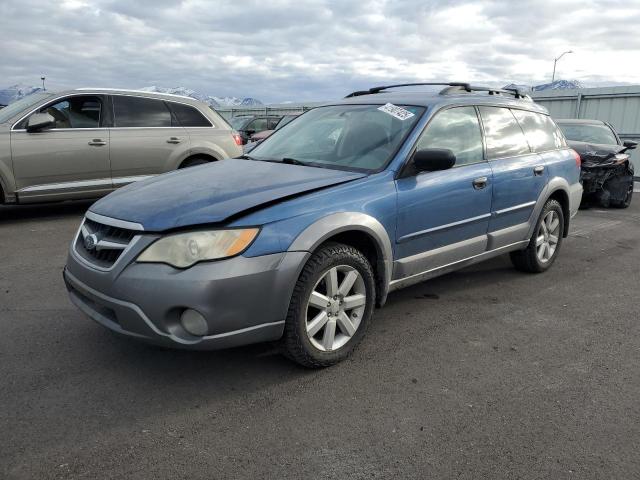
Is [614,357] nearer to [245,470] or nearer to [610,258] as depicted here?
[245,470]

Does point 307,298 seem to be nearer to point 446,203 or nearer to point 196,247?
point 196,247

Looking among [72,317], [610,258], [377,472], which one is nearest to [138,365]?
[72,317]

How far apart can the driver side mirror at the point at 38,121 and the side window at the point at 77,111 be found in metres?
0.18

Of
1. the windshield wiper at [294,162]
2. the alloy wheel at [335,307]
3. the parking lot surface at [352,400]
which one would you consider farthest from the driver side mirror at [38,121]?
the alloy wheel at [335,307]

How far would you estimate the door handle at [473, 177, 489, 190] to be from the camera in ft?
13.3

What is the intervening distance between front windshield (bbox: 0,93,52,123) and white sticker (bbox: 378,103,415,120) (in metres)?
5.00

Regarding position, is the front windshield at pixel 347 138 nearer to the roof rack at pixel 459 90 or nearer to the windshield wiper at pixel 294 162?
the windshield wiper at pixel 294 162

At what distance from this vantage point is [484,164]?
4211mm

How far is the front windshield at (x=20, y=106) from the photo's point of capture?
6643 mm

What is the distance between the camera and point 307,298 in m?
2.95

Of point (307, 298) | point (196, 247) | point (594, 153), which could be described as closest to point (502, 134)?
point (307, 298)

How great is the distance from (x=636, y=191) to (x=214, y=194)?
41.5 ft

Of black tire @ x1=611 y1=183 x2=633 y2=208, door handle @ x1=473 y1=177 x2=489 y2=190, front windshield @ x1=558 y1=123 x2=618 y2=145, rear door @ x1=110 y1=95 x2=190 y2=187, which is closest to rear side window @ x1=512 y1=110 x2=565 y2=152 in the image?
door handle @ x1=473 y1=177 x2=489 y2=190

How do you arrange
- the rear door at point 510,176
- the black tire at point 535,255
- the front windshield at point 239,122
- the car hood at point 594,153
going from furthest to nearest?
1. the front windshield at point 239,122
2. the car hood at point 594,153
3. the black tire at point 535,255
4. the rear door at point 510,176
